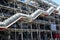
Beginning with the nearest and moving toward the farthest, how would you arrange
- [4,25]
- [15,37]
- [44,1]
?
[4,25] → [15,37] → [44,1]

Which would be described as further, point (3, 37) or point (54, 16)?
point (54, 16)

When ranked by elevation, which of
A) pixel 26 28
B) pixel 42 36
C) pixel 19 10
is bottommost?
pixel 42 36

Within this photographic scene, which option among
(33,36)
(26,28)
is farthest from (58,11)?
(26,28)

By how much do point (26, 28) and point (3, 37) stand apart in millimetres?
5282

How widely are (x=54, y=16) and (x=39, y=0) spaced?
532cm

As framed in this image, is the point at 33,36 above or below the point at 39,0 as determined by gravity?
below

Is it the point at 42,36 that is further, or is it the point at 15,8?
the point at 42,36

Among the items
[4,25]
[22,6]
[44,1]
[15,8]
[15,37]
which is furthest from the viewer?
[44,1]

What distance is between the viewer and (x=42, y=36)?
108ft

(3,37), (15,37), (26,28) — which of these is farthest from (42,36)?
(3,37)

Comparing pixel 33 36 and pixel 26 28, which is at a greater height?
pixel 26 28

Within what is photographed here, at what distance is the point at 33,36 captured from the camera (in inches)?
1193

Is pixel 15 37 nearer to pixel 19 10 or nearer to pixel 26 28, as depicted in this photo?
pixel 26 28

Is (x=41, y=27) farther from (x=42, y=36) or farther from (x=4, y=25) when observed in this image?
(x=4, y=25)
